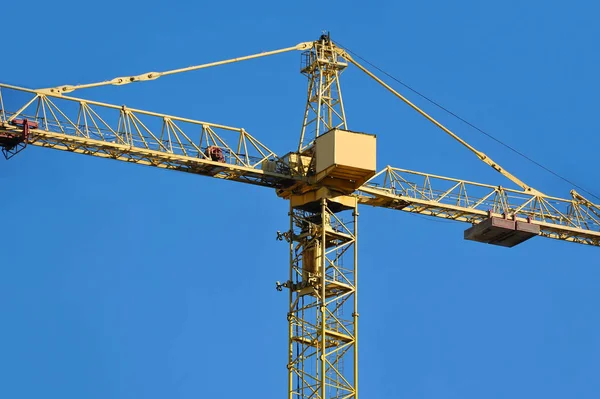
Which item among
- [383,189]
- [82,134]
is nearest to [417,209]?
[383,189]

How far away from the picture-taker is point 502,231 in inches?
4998

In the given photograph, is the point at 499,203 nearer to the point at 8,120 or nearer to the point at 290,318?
the point at 290,318

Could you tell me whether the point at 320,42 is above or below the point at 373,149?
above

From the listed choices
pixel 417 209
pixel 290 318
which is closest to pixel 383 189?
pixel 417 209

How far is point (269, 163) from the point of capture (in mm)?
118625

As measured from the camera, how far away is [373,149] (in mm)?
116812

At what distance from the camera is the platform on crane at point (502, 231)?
4961 inches

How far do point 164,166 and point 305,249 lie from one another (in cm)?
1090

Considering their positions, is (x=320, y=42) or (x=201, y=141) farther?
(x=320, y=42)

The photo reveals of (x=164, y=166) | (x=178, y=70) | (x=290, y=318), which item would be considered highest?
(x=178, y=70)

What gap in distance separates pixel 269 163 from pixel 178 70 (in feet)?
30.5

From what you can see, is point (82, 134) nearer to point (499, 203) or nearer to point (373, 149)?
point (373, 149)

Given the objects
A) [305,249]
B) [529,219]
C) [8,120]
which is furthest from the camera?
[529,219]

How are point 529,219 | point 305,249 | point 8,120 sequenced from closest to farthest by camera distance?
point 8,120, point 305,249, point 529,219
